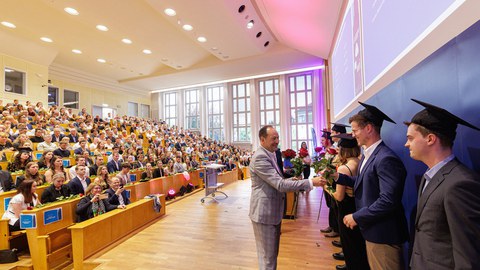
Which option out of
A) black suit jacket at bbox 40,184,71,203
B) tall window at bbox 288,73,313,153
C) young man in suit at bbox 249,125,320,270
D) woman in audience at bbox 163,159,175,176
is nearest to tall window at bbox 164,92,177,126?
tall window at bbox 288,73,313,153

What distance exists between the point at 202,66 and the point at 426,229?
12.4 m

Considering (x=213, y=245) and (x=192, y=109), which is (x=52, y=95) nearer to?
(x=192, y=109)

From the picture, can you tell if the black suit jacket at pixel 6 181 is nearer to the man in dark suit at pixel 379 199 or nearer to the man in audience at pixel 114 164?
the man in audience at pixel 114 164

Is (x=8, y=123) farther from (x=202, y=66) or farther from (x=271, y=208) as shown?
(x=202, y=66)

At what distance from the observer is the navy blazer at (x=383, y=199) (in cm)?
133

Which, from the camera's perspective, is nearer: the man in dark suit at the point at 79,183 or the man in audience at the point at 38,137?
the man in dark suit at the point at 79,183

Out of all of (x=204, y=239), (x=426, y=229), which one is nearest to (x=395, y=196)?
(x=426, y=229)

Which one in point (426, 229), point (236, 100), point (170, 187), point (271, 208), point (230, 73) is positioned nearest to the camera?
point (426, 229)

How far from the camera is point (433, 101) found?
1.34 metres

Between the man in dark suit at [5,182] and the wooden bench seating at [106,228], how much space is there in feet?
5.44

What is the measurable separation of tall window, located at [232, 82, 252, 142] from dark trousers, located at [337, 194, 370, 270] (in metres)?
14.1

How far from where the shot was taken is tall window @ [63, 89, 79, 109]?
490 inches

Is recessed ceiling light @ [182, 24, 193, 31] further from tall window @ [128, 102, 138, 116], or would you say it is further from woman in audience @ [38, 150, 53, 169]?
→ tall window @ [128, 102, 138, 116]

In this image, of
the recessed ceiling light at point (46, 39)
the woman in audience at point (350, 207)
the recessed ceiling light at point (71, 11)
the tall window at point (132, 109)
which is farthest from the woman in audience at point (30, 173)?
the tall window at point (132, 109)
